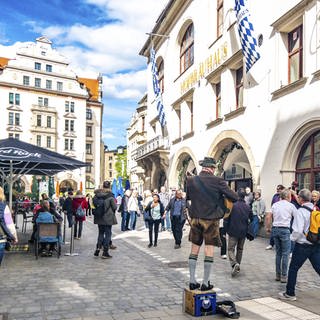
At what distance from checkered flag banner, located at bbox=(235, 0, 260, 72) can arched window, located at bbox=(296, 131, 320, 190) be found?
12.5ft

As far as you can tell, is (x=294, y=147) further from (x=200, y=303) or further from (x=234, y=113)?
(x=200, y=303)

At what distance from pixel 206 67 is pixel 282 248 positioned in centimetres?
1431

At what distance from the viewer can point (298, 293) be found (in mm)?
6609

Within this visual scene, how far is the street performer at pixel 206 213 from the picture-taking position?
546cm

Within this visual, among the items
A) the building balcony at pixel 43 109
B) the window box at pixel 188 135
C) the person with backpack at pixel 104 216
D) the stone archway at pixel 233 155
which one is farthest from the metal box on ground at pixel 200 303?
the building balcony at pixel 43 109

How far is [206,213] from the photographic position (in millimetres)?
5492

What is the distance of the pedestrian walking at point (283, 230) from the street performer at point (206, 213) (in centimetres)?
237

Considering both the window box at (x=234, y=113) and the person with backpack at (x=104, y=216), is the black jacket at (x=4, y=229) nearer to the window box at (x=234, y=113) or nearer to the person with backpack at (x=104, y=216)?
the person with backpack at (x=104, y=216)

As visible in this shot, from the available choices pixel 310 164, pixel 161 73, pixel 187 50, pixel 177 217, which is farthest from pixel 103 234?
pixel 161 73

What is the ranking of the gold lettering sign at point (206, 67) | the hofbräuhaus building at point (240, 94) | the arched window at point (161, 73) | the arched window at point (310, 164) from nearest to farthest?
the arched window at point (310, 164) < the hofbräuhaus building at point (240, 94) < the gold lettering sign at point (206, 67) < the arched window at point (161, 73)

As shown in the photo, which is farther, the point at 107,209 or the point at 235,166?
the point at 235,166

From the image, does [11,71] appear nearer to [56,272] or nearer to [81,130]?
[81,130]

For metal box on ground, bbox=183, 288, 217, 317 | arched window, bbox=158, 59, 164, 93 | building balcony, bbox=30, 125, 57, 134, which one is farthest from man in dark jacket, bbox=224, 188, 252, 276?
building balcony, bbox=30, 125, 57, 134

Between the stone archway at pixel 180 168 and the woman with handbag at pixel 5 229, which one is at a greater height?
the stone archway at pixel 180 168
